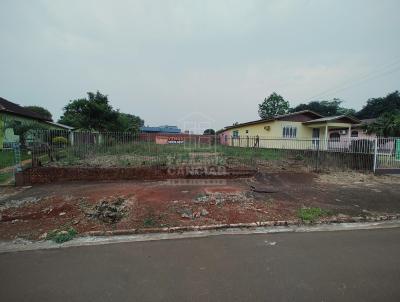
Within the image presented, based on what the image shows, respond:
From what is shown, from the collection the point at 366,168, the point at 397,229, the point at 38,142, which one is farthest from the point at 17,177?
the point at 366,168

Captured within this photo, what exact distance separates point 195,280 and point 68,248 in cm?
244

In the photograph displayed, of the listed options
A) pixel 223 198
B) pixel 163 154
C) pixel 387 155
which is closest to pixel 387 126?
pixel 387 155

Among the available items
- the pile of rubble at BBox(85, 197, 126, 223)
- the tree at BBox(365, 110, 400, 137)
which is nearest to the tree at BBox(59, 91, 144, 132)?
the pile of rubble at BBox(85, 197, 126, 223)

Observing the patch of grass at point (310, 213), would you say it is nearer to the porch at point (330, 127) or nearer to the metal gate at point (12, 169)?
the porch at point (330, 127)

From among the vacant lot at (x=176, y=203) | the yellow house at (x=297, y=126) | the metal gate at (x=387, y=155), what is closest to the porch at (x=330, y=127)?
the yellow house at (x=297, y=126)

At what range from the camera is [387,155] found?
1009 centimetres

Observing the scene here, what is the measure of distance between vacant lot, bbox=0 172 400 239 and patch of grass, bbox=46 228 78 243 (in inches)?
5.4

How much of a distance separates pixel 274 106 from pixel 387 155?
133 ft

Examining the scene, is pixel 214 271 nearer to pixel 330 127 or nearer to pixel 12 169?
pixel 12 169

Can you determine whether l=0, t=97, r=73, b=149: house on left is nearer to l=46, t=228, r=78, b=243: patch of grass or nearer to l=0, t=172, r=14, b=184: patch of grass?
l=0, t=172, r=14, b=184: patch of grass

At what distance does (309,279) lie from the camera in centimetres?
262

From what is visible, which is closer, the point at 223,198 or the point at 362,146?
the point at 223,198

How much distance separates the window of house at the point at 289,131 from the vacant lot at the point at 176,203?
11.4 meters

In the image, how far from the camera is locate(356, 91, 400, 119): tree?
38.5 metres
